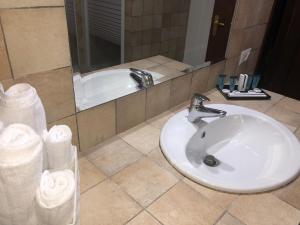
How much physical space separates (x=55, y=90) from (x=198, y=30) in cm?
87

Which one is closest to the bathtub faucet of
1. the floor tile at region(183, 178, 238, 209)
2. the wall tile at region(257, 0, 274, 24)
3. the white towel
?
the floor tile at region(183, 178, 238, 209)

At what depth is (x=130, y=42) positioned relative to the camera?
1036 mm

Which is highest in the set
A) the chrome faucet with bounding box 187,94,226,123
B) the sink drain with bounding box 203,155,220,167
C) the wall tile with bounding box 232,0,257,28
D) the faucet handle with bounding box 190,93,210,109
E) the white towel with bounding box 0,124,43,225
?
the wall tile with bounding box 232,0,257,28

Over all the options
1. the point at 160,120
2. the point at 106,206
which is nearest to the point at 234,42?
the point at 160,120

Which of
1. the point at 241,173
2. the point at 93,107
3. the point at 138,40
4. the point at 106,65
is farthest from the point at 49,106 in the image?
the point at 241,173

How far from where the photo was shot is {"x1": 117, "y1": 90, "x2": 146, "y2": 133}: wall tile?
914 millimetres

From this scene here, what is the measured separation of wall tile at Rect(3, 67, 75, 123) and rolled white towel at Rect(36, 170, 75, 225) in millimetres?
309

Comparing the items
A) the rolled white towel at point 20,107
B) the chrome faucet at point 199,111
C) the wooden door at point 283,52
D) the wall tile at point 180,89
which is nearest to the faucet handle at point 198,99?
the chrome faucet at point 199,111

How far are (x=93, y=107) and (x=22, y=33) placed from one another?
1.04 ft

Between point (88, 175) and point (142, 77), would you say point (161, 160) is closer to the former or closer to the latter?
point (88, 175)

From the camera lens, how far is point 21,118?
458 mm

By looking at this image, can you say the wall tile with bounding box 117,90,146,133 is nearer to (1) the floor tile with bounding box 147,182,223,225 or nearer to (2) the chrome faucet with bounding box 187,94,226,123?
(2) the chrome faucet with bounding box 187,94,226,123

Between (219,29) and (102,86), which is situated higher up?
(219,29)

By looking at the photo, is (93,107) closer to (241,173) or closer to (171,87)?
(171,87)
